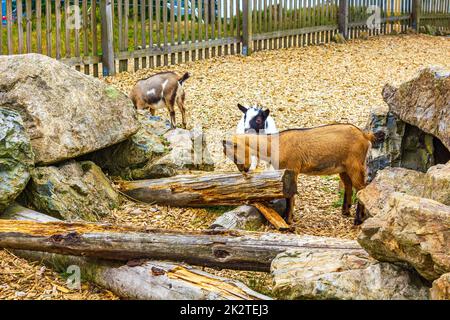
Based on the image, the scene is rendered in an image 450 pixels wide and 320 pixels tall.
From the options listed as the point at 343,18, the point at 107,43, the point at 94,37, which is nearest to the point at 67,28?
the point at 94,37

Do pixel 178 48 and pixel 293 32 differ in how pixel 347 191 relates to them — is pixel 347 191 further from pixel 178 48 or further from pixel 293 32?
pixel 293 32

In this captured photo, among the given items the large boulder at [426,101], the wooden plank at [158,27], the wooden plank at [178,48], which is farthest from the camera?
the wooden plank at [158,27]

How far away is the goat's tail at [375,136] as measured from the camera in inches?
288

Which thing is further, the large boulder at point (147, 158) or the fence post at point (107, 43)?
the fence post at point (107, 43)

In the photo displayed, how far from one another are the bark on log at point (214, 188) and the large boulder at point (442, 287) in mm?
3009

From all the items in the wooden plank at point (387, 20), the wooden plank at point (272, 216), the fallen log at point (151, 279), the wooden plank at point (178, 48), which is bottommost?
the wooden plank at point (272, 216)

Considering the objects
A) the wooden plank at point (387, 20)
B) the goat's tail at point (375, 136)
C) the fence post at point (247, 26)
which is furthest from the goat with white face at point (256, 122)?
the wooden plank at point (387, 20)

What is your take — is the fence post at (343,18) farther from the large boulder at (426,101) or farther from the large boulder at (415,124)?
the large boulder at (426,101)

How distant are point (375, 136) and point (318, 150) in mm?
576

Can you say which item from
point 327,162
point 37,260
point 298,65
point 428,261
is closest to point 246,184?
point 327,162

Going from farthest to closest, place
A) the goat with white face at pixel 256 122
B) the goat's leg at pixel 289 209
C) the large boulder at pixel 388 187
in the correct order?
the goat with white face at pixel 256 122
the goat's leg at pixel 289 209
the large boulder at pixel 388 187

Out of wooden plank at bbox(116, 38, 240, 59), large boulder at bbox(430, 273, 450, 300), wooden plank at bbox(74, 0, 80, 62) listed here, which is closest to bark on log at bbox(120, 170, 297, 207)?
large boulder at bbox(430, 273, 450, 300)

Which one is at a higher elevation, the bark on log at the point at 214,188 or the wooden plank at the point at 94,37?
the wooden plank at the point at 94,37

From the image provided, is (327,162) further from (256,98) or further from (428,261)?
(256,98)
